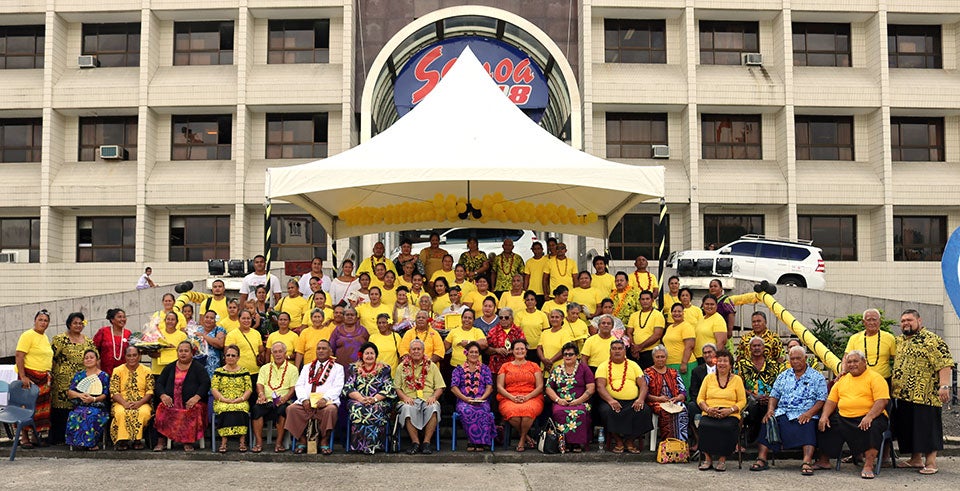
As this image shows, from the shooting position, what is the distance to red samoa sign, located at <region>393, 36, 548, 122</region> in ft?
65.5

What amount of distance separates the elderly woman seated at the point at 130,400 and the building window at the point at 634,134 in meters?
17.5

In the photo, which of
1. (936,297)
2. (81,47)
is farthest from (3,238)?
(936,297)

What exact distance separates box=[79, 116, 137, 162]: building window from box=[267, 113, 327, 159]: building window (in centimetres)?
398

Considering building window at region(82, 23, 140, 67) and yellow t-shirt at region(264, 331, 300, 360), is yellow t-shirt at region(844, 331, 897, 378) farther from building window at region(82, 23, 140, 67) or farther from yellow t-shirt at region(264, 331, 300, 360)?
building window at region(82, 23, 140, 67)

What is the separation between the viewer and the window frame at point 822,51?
2569cm

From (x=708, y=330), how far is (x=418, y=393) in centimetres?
337

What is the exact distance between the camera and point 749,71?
25.0 metres

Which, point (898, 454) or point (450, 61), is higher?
point (450, 61)

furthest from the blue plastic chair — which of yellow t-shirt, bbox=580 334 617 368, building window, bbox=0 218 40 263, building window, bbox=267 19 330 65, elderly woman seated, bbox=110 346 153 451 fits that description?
building window, bbox=0 218 40 263

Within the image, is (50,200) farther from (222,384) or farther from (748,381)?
(748,381)

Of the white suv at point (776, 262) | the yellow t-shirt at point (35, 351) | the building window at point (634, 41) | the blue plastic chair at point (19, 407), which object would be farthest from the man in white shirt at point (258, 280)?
the building window at point (634, 41)

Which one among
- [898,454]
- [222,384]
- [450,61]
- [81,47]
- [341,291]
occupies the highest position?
[81,47]

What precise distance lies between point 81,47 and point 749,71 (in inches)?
743

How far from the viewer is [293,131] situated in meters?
25.2
